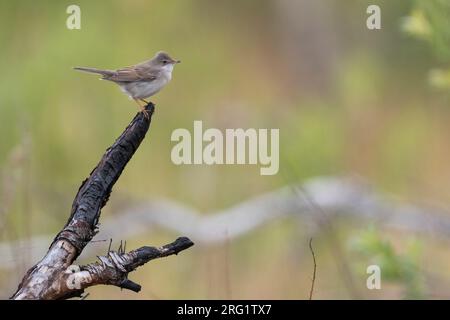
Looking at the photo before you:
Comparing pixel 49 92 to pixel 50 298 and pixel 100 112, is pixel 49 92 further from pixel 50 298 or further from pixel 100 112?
pixel 50 298

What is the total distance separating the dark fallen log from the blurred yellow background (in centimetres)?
370

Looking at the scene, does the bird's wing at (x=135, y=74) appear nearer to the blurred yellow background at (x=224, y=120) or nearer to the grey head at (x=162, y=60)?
the grey head at (x=162, y=60)

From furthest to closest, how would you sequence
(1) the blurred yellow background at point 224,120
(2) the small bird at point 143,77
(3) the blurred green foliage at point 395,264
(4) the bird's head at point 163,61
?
(1) the blurred yellow background at point 224,120, (4) the bird's head at point 163,61, (3) the blurred green foliage at point 395,264, (2) the small bird at point 143,77

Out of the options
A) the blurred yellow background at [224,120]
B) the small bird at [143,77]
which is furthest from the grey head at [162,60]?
the blurred yellow background at [224,120]

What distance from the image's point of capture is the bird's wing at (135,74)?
3996 millimetres

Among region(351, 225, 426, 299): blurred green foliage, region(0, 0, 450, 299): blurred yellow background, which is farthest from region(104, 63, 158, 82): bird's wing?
region(0, 0, 450, 299): blurred yellow background

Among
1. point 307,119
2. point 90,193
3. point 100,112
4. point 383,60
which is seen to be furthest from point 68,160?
point 90,193

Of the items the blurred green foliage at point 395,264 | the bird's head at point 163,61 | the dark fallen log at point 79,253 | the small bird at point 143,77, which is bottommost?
the blurred green foliage at point 395,264

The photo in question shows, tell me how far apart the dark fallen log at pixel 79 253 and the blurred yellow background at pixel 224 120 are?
3.70m

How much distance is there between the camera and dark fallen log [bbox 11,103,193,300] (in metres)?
2.15

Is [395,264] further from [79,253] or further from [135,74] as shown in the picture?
[79,253]

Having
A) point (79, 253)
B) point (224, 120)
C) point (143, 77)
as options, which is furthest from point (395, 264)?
point (224, 120)

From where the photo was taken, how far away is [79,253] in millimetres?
2266
